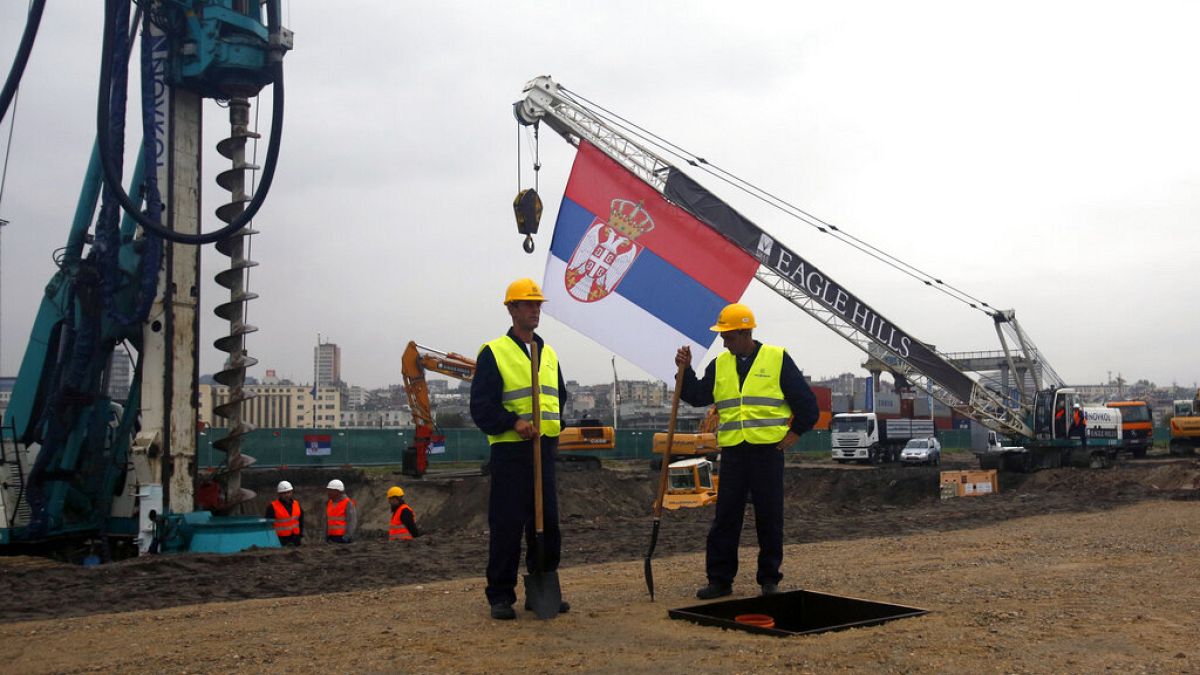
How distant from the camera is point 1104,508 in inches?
632

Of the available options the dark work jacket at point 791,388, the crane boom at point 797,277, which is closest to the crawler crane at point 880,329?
the crane boom at point 797,277

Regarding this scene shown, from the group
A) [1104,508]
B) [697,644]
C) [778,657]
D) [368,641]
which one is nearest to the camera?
[778,657]

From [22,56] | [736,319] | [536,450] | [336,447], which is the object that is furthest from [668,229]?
[336,447]

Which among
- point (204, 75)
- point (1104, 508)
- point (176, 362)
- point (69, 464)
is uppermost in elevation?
point (204, 75)

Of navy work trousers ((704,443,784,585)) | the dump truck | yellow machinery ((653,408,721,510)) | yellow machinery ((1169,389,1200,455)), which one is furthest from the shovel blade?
yellow machinery ((1169,389,1200,455))

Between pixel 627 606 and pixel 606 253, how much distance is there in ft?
54.1

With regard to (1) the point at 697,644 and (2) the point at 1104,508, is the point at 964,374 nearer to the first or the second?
(2) the point at 1104,508

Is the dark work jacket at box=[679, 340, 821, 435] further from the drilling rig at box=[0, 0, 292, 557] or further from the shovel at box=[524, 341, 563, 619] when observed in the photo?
the drilling rig at box=[0, 0, 292, 557]

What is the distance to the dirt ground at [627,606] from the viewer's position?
4695 mm

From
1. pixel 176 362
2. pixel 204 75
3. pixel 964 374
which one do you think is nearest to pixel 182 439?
pixel 176 362

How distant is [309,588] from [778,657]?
4803 millimetres

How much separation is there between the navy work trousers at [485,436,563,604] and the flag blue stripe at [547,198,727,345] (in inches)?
623

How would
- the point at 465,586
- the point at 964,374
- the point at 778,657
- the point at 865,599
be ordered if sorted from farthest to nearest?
the point at 964,374 → the point at 465,586 → the point at 865,599 → the point at 778,657

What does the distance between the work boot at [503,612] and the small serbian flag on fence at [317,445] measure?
33.3 meters
